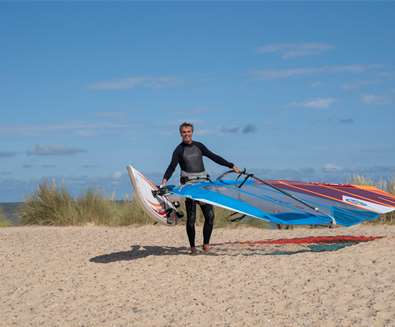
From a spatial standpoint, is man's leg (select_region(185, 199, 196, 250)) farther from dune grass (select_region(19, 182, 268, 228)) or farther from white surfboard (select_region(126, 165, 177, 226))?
dune grass (select_region(19, 182, 268, 228))

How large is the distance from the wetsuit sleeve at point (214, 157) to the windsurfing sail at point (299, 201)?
0.26 meters

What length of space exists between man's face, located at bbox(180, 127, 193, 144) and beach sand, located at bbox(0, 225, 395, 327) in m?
1.53

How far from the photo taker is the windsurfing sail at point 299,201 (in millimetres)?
8859

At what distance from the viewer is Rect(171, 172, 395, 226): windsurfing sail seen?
886 cm

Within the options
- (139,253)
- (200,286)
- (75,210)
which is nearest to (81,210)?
(75,210)

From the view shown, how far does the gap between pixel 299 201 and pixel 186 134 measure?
1.75 metres

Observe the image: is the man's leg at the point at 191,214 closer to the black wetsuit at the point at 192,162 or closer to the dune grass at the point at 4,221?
the black wetsuit at the point at 192,162

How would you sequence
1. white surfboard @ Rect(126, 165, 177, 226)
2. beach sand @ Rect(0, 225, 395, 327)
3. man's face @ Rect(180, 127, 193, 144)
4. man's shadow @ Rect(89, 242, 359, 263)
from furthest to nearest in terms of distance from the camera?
man's shadow @ Rect(89, 242, 359, 263) < white surfboard @ Rect(126, 165, 177, 226) < man's face @ Rect(180, 127, 193, 144) < beach sand @ Rect(0, 225, 395, 327)

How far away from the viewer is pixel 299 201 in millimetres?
8914

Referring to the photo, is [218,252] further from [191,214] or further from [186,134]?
[186,134]

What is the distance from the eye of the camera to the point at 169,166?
8.79 metres

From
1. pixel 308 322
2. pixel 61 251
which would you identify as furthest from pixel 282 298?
pixel 61 251

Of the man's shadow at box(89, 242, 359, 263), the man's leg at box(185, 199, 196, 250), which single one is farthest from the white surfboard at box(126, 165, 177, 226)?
the man's shadow at box(89, 242, 359, 263)

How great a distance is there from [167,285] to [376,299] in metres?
2.30
